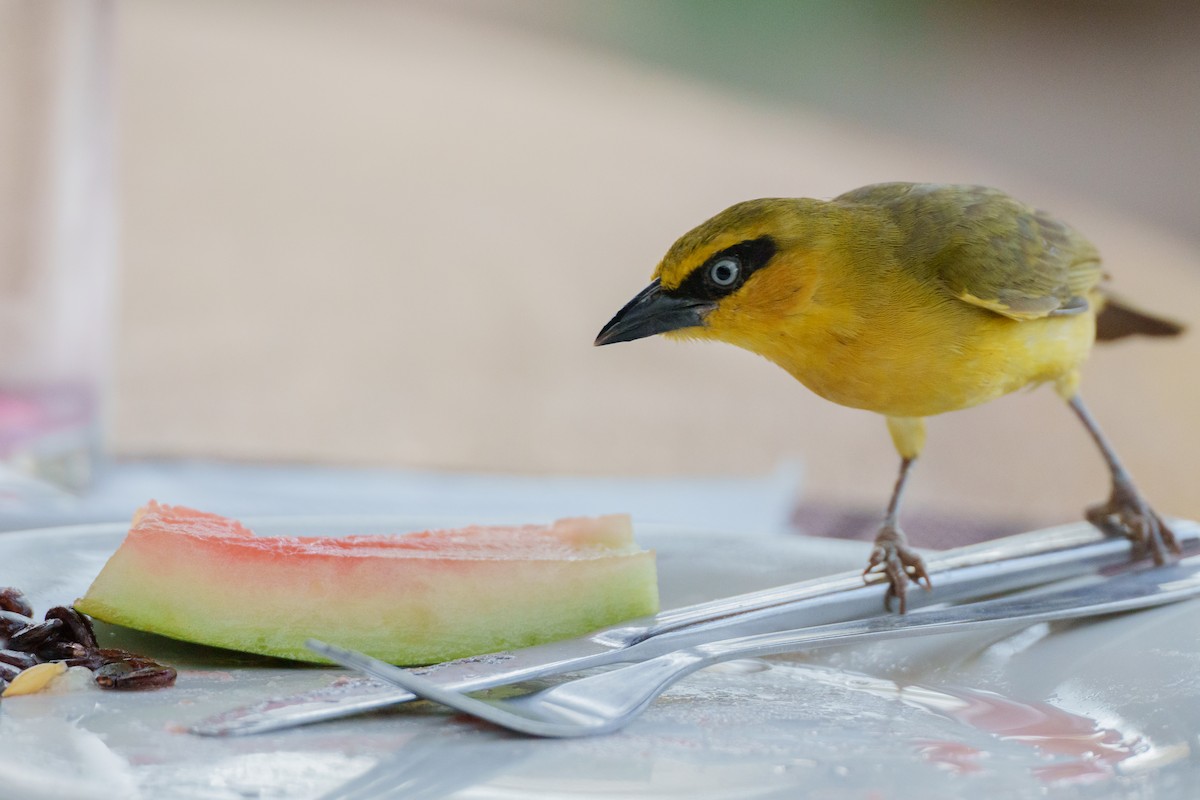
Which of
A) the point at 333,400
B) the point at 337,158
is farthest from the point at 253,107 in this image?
the point at 333,400

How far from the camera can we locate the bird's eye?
852mm

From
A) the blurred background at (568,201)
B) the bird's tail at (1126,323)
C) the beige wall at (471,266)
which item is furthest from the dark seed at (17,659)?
the beige wall at (471,266)

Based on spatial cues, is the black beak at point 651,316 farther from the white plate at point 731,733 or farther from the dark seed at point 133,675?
the dark seed at point 133,675

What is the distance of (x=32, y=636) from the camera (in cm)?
84

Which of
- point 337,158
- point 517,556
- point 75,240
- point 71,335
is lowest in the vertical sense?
point 517,556

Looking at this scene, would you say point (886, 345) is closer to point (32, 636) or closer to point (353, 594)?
point (353, 594)

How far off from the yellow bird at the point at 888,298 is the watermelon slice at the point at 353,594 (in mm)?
207

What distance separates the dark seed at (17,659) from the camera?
2.57 ft

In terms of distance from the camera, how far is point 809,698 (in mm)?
872

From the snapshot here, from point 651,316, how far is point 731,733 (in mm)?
268

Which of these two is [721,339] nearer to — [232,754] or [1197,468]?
[232,754]

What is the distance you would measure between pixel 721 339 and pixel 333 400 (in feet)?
6.56

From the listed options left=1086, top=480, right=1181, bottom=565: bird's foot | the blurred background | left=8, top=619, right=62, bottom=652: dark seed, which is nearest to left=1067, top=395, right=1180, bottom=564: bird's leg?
left=1086, top=480, right=1181, bottom=565: bird's foot

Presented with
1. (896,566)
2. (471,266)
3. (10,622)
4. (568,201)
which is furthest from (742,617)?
(471,266)
